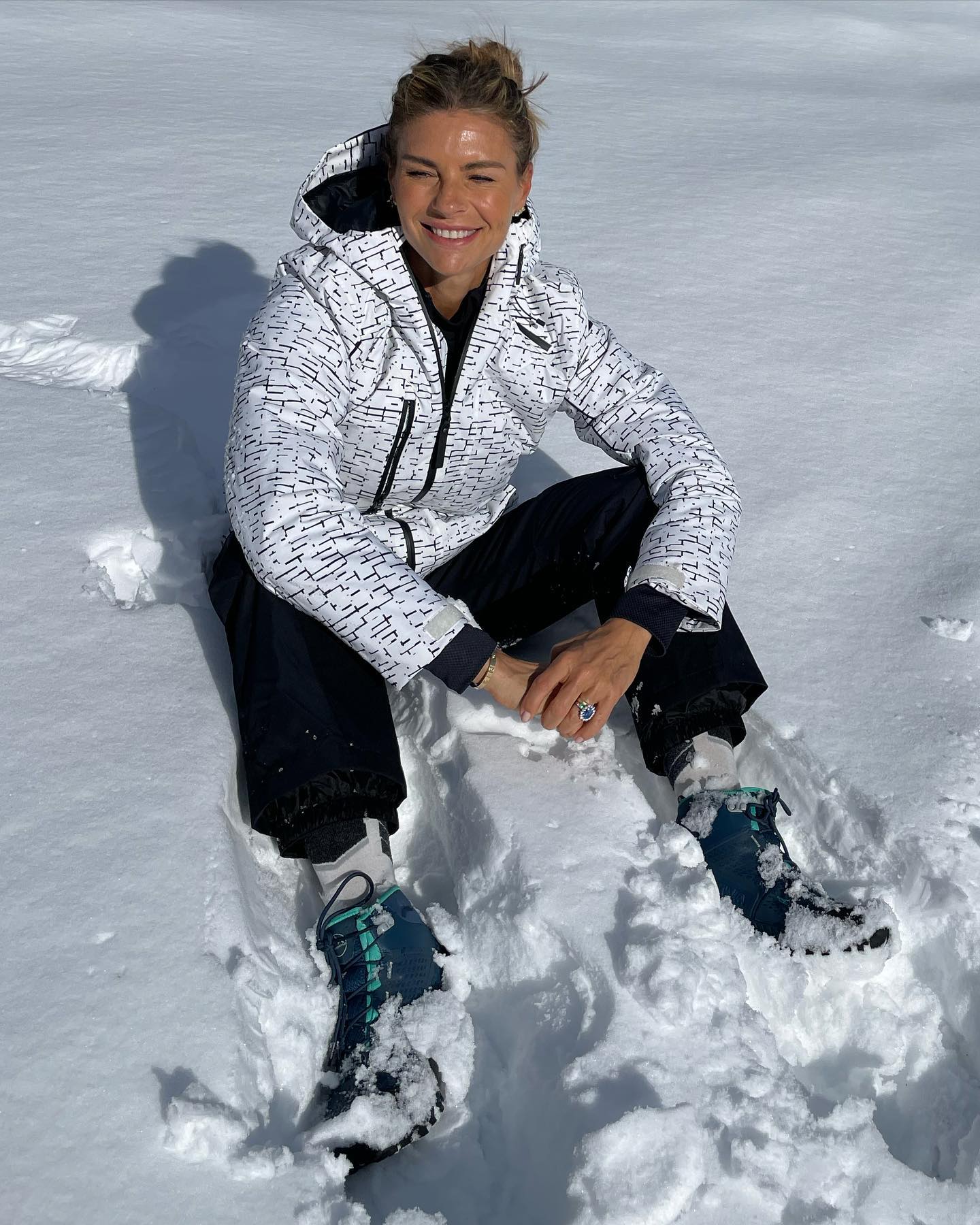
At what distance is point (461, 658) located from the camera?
1530 mm

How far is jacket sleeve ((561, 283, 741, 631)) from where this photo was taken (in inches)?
66.3

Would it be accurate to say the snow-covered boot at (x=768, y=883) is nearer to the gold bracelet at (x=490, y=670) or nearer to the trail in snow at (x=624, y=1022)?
the trail in snow at (x=624, y=1022)

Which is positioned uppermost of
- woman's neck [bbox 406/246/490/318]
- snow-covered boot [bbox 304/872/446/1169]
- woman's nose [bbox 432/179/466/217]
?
woman's nose [bbox 432/179/466/217]

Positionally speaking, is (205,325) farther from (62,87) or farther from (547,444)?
(62,87)

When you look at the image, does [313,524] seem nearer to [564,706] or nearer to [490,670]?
[490,670]

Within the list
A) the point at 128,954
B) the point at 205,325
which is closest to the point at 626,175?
the point at 205,325

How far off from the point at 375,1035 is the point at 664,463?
101 centimetres

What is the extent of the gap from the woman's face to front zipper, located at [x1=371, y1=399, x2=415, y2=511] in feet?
0.70

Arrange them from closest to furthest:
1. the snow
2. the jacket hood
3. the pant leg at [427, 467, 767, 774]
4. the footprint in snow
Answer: the snow, the jacket hood, the pant leg at [427, 467, 767, 774], the footprint in snow

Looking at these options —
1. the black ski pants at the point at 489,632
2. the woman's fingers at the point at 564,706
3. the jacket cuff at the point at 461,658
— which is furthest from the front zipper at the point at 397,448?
the woman's fingers at the point at 564,706

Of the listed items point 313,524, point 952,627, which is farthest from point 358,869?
point 952,627

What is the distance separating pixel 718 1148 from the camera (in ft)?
4.17

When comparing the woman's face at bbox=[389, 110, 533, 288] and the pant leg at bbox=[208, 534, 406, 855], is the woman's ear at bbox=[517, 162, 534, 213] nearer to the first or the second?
the woman's face at bbox=[389, 110, 533, 288]

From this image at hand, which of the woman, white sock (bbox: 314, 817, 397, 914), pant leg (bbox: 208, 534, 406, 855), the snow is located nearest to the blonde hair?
the woman
